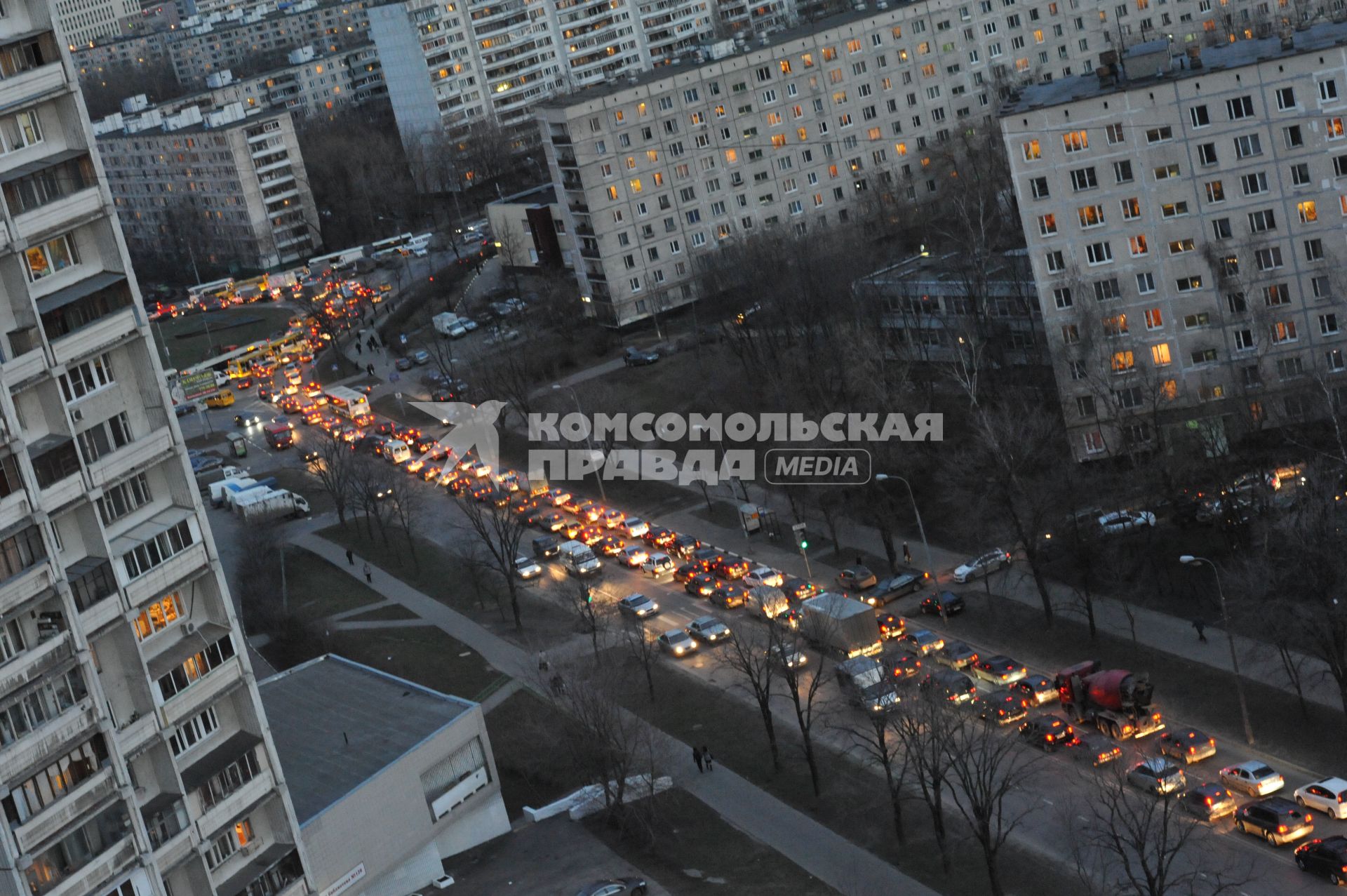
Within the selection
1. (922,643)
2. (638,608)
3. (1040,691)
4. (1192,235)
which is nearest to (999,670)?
(1040,691)

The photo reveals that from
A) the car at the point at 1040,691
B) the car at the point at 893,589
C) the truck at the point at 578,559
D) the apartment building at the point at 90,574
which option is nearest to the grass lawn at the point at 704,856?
the car at the point at 1040,691

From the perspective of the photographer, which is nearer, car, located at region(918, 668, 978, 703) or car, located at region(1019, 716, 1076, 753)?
car, located at region(918, 668, 978, 703)

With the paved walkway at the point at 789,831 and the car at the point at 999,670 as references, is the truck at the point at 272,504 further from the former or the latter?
the car at the point at 999,670

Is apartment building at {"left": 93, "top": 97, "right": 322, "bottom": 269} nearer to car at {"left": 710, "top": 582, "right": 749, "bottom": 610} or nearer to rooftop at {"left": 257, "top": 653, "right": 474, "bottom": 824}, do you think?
car at {"left": 710, "top": 582, "right": 749, "bottom": 610}

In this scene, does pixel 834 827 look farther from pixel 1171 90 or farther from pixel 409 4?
pixel 409 4

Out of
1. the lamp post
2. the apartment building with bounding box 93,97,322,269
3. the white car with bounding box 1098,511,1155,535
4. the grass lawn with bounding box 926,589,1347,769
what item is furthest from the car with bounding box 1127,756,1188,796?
the apartment building with bounding box 93,97,322,269

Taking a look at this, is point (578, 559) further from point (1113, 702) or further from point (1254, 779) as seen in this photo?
point (1254, 779)
